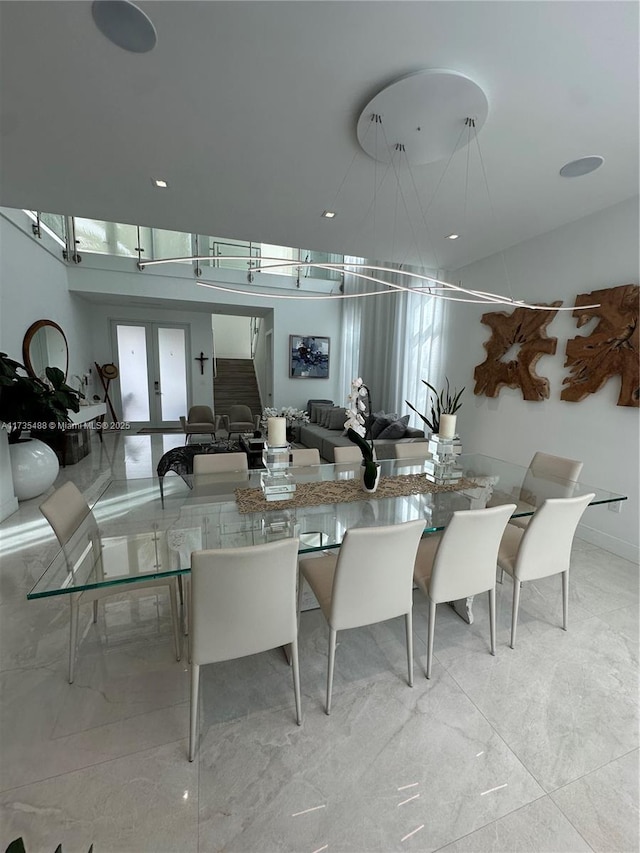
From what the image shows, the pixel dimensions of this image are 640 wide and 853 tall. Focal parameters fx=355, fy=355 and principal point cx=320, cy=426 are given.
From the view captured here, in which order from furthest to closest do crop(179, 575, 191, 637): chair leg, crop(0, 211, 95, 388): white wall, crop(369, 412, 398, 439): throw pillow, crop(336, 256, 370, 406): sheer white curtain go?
crop(336, 256, 370, 406): sheer white curtain < crop(369, 412, 398, 439): throw pillow < crop(0, 211, 95, 388): white wall < crop(179, 575, 191, 637): chair leg

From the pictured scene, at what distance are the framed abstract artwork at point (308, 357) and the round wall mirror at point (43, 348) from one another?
401cm

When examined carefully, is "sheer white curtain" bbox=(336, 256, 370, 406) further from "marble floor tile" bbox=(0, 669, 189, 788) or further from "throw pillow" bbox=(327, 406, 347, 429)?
"marble floor tile" bbox=(0, 669, 189, 788)

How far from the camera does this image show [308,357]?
25.4ft

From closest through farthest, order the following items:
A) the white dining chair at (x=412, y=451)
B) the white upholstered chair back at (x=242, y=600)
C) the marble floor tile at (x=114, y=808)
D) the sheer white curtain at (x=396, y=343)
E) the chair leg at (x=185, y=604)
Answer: the marble floor tile at (x=114, y=808) → the white upholstered chair back at (x=242, y=600) → the chair leg at (x=185, y=604) → the white dining chair at (x=412, y=451) → the sheer white curtain at (x=396, y=343)

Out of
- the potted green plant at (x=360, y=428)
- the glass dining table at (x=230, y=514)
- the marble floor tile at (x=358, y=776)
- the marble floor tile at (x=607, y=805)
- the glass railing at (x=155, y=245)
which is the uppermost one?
the glass railing at (x=155, y=245)

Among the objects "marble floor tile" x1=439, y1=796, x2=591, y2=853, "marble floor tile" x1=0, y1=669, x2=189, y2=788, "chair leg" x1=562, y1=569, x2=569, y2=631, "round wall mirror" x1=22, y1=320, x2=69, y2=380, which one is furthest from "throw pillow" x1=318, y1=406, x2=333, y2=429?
"marble floor tile" x1=439, y1=796, x2=591, y2=853

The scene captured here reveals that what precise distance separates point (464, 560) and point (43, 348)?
5.91 m

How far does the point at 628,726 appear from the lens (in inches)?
60.5

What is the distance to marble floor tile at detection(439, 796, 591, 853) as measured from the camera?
1133 millimetres

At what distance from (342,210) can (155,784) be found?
3.74 meters

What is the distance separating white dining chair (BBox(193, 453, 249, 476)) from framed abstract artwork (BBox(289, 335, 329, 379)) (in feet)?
17.1

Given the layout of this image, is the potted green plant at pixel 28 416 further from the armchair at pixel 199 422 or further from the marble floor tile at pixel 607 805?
the marble floor tile at pixel 607 805

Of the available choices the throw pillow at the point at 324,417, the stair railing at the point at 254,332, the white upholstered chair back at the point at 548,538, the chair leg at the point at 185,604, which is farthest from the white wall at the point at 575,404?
the stair railing at the point at 254,332

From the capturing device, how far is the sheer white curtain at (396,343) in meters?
5.34
